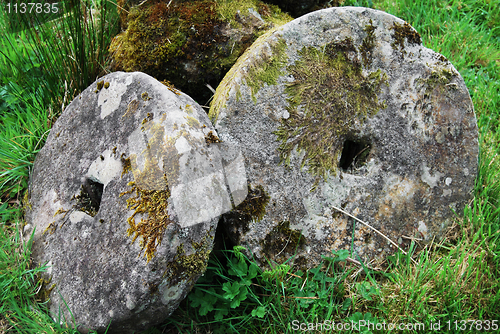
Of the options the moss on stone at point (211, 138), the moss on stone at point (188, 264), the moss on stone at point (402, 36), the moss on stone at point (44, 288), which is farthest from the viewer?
the moss on stone at point (402, 36)

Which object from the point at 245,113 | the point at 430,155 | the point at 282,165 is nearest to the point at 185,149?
the point at 245,113

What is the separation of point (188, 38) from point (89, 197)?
1.54 m

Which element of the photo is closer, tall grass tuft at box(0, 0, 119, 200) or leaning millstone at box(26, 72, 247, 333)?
leaning millstone at box(26, 72, 247, 333)

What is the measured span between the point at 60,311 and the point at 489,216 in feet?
10.3

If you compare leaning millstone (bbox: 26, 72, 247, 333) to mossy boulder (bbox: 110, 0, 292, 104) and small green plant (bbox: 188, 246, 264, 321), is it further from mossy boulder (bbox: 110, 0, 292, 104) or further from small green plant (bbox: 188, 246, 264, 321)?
mossy boulder (bbox: 110, 0, 292, 104)

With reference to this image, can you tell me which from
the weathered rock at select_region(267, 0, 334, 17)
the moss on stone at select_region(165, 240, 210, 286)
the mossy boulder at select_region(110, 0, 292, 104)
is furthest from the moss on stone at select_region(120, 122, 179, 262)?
the weathered rock at select_region(267, 0, 334, 17)

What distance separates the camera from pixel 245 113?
2.32m

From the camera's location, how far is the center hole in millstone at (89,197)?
2.44 meters

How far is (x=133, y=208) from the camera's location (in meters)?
2.00

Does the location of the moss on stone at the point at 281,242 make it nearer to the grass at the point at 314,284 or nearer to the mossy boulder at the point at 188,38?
the grass at the point at 314,284

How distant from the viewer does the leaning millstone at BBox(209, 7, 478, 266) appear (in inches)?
91.3

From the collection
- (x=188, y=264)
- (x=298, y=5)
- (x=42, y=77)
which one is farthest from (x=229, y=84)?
(x=42, y=77)

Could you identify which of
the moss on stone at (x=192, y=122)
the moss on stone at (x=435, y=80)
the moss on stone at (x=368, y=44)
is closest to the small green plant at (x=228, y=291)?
the moss on stone at (x=192, y=122)

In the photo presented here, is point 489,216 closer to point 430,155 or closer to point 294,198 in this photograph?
point 430,155
